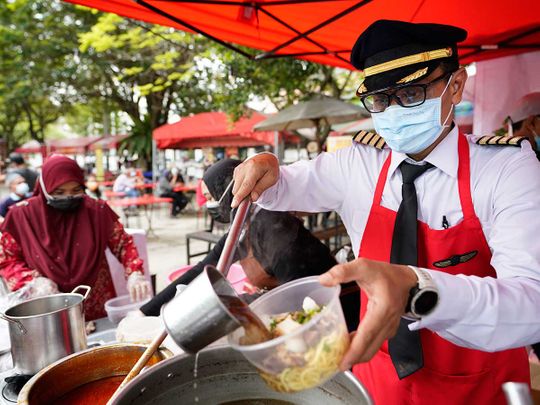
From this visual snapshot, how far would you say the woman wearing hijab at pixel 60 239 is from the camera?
106 inches

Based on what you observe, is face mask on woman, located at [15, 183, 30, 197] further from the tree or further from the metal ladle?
the tree

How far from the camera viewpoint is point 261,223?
2406 mm

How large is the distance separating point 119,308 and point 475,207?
1.80 meters

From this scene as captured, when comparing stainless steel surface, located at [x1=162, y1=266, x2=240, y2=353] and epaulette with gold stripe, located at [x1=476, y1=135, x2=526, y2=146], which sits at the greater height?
epaulette with gold stripe, located at [x1=476, y1=135, x2=526, y2=146]

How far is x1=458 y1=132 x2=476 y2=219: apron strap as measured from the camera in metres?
1.30

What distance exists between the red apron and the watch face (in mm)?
506

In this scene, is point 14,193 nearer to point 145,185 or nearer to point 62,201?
point 62,201

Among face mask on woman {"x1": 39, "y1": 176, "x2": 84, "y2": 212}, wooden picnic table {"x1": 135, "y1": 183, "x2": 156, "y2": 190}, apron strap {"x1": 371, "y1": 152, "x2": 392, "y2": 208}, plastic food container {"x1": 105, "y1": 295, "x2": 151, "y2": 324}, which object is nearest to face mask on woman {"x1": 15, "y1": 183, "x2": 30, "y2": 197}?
face mask on woman {"x1": 39, "y1": 176, "x2": 84, "y2": 212}

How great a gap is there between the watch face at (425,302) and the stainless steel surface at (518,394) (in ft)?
0.95

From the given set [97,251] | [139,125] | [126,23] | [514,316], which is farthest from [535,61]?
[139,125]

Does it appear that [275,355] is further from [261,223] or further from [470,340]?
[261,223]

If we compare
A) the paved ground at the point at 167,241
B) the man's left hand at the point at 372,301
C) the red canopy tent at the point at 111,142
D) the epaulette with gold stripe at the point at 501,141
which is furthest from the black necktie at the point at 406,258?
the red canopy tent at the point at 111,142

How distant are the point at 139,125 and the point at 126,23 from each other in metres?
10.3

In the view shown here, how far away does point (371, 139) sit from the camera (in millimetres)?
1721
